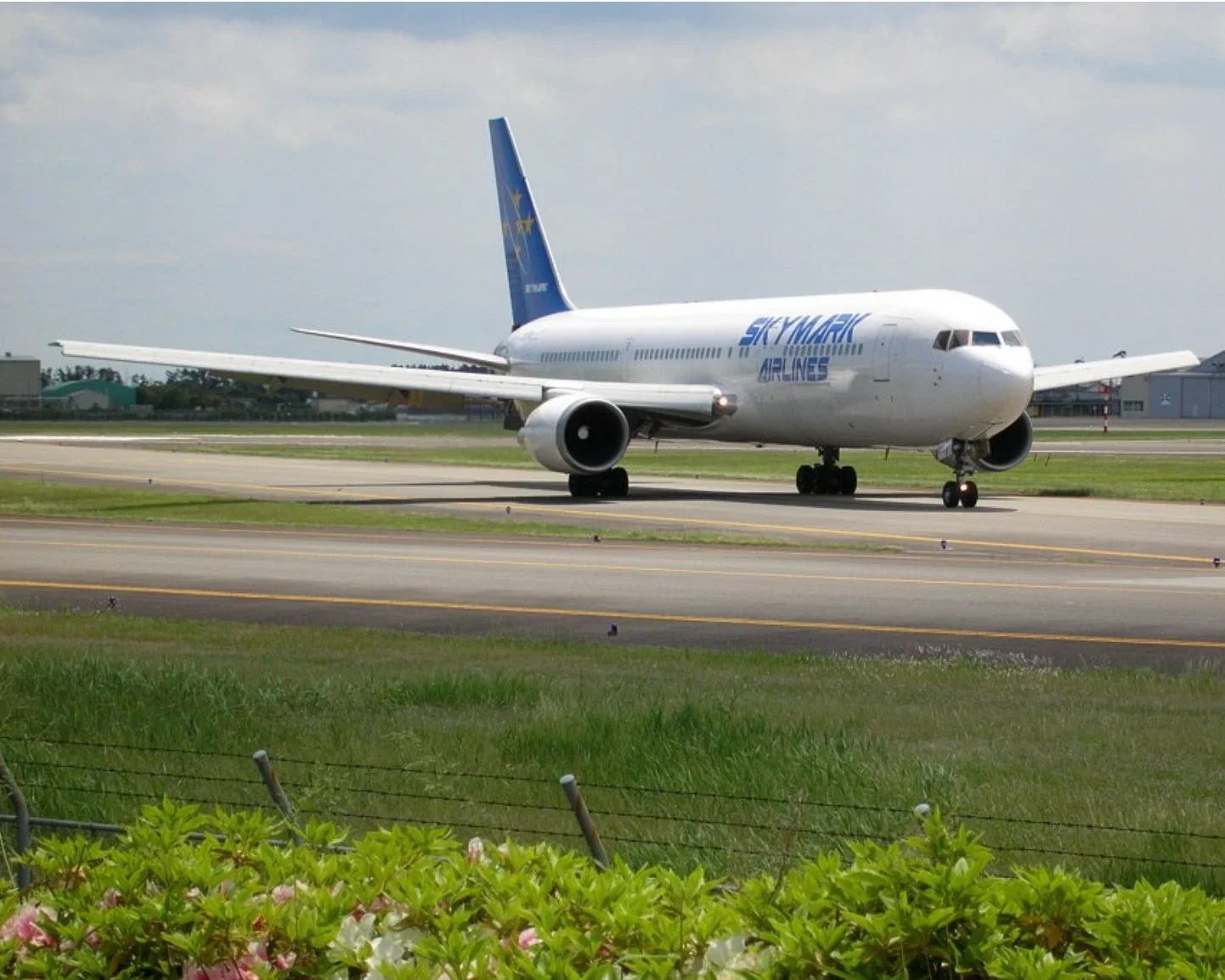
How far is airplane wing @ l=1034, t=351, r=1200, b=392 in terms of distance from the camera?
49750 millimetres

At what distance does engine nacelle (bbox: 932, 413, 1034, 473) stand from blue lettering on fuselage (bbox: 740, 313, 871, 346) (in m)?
3.19

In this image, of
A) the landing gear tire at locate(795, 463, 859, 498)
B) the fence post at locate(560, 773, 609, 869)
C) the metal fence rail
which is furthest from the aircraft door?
the fence post at locate(560, 773, 609, 869)

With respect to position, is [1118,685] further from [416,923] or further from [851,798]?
[416,923]

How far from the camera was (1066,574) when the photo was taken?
89.6 ft

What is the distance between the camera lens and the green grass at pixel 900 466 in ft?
161

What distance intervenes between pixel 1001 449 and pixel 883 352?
473cm

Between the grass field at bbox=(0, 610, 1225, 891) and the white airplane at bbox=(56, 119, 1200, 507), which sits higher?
the white airplane at bbox=(56, 119, 1200, 507)

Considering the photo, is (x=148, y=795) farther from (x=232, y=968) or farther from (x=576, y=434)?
(x=576, y=434)

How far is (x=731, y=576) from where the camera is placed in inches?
1068

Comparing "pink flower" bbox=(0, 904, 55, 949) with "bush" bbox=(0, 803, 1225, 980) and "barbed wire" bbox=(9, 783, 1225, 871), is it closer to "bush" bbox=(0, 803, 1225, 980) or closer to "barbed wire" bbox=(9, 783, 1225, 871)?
"bush" bbox=(0, 803, 1225, 980)

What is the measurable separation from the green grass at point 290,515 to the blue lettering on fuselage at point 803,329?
28.9ft

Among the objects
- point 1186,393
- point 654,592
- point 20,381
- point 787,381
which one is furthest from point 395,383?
point 1186,393

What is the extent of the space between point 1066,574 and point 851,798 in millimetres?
16399

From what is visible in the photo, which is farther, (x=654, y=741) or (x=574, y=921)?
(x=654, y=741)
